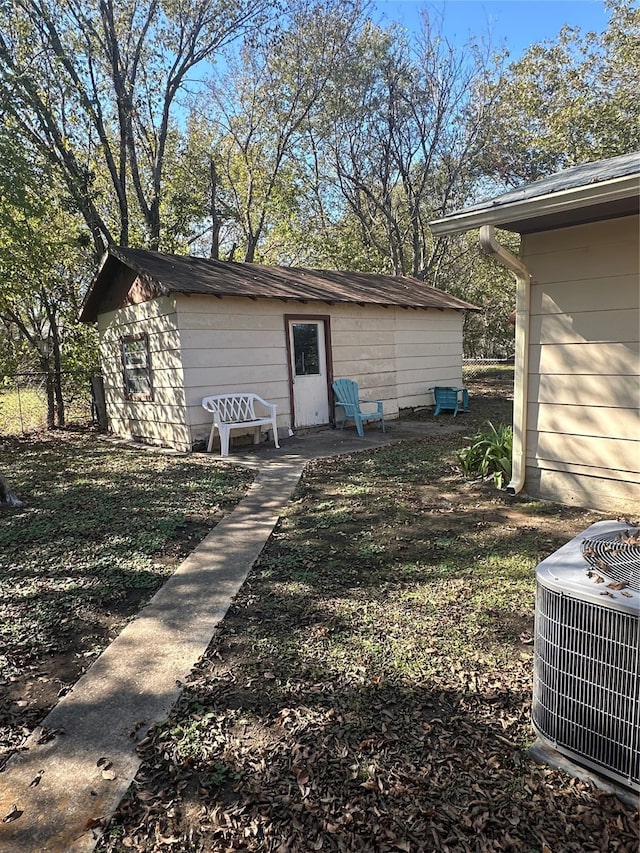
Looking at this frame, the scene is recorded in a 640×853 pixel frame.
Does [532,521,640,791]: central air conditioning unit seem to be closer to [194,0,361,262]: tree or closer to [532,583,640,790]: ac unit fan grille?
[532,583,640,790]: ac unit fan grille

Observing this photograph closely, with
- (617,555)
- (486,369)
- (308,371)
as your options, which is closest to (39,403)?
(308,371)

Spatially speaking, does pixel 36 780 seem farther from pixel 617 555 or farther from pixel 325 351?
pixel 325 351

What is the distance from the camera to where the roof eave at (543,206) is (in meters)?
3.36

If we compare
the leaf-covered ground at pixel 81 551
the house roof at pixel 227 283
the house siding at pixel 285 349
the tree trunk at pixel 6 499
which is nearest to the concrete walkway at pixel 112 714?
the leaf-covered ground at pixel 81 551

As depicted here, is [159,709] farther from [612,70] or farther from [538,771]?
[612,70]

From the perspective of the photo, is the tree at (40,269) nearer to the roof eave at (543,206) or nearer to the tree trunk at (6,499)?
the tree trunk at (6,499)

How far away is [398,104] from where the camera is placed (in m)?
15.6

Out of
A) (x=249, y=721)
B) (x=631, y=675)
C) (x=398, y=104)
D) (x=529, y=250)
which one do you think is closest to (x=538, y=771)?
(x=631, y=675)

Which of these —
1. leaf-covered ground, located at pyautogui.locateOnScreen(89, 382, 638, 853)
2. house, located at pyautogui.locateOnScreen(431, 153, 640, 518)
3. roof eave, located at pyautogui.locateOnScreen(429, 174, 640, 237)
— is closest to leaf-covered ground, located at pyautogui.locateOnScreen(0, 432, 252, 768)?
leaf-covered ground, located at pyautogui.locateOnScreen(89, 382, 638, 853)

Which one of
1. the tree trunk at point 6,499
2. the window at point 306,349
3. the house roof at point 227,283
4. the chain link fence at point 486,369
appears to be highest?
the house roof at point 227,283

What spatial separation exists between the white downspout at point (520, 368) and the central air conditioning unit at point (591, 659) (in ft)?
10.2

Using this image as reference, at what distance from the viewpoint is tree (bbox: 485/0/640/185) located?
12617 millimetres

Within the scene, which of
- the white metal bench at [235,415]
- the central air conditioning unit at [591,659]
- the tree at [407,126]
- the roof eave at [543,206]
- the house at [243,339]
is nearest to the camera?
the central air conditioning unit at [591,659]

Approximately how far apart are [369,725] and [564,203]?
3637 mm
